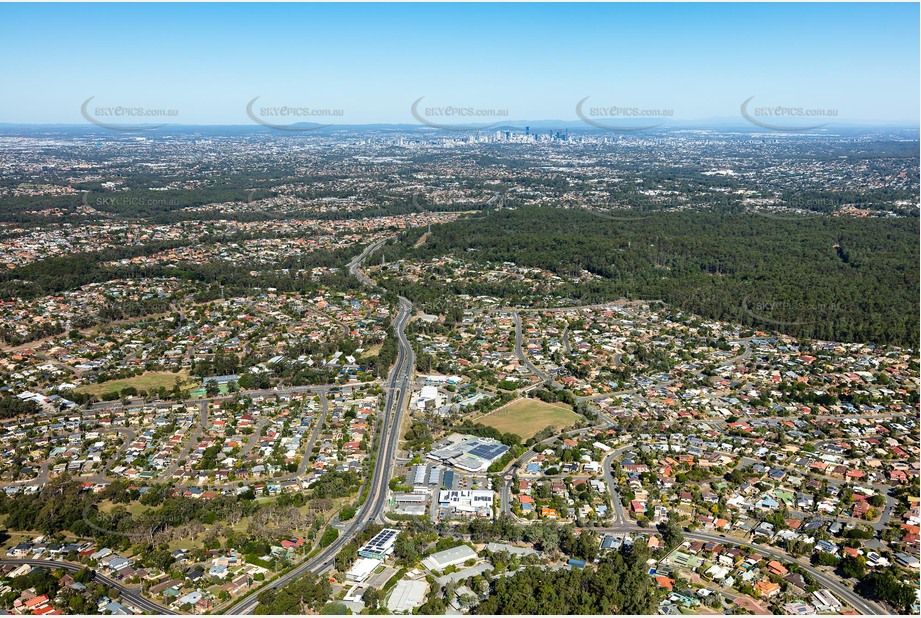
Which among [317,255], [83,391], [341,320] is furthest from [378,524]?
[317,255]

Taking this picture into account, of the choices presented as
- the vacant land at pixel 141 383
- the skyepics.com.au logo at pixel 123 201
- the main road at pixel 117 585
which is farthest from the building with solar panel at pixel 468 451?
the skyepics.com.au logo at pixel 123 201

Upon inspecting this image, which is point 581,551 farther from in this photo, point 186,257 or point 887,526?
point 186,257


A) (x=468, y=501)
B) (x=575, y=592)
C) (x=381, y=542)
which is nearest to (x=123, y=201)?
(x=468, y=501)

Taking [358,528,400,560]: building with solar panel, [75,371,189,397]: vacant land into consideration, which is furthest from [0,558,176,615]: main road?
[75,371,189,397]: vacant land

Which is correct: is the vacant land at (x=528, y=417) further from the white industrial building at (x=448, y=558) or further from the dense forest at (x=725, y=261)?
the dense forest at (x=725, y=261)

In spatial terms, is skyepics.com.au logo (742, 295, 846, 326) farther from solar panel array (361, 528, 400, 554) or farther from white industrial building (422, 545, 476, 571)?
solar panel array (361, 528, 400, 554)

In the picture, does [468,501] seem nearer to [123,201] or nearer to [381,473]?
[381,473]

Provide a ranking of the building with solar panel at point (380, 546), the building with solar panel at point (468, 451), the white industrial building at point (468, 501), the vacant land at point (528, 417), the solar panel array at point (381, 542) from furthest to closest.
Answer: the vacant land at point (528, 417)
the building with solar panel at point (468, 451)
the white industrial building at point (468, 501)
the solar panel array at point (381, 542)
the building with solar panel at point (380, 546)
